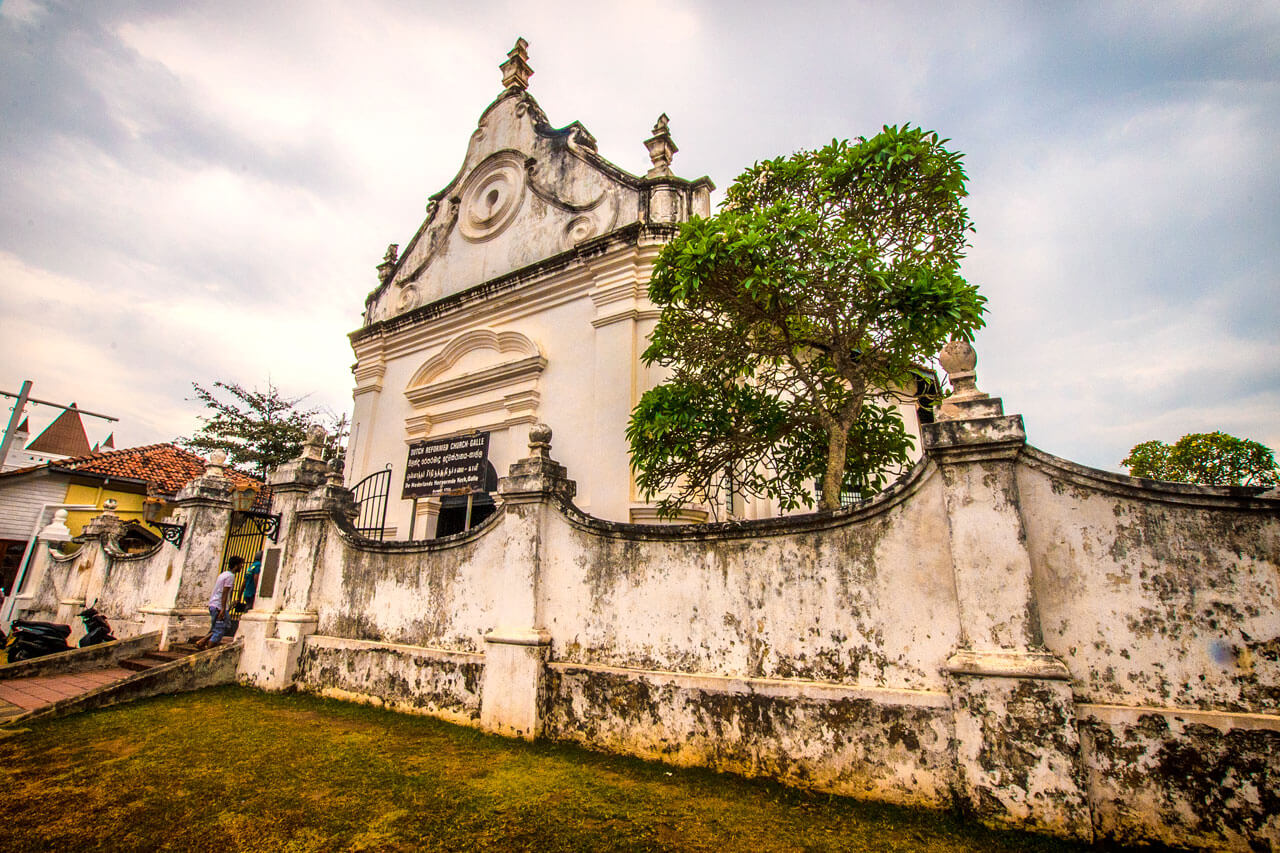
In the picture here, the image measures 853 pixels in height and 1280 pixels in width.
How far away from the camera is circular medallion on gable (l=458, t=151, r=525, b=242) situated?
36.6ft

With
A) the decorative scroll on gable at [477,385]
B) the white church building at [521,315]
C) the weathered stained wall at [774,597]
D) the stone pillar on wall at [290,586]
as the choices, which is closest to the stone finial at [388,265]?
the white church building at [521,315]

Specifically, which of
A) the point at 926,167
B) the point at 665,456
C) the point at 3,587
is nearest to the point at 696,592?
the point at 665,456

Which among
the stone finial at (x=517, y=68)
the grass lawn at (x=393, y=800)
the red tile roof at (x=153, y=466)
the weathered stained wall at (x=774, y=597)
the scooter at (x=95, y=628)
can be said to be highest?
the stone finial at (x=517, y=68)

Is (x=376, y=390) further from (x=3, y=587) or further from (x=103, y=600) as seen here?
(x=3, y=587)

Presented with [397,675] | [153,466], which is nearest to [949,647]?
[397,675]

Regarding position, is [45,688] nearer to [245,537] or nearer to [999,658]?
[245,537]

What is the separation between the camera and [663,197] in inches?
359

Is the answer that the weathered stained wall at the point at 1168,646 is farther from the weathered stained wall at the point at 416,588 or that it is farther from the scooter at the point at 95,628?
the scooter at the point at 95,628

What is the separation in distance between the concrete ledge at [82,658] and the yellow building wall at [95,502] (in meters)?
10.9

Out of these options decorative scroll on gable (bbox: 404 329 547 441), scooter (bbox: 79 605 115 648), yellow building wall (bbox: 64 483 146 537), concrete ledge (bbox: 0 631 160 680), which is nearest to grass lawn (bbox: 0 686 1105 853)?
concrete ledge (bbox: 0 631 160 680)

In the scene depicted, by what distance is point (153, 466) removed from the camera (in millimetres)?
17172

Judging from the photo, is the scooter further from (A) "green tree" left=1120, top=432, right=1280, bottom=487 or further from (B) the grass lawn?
(A) "green tree" left=1120, top=432, right=1280, bottom=487

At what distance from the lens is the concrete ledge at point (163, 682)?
18.4 ft

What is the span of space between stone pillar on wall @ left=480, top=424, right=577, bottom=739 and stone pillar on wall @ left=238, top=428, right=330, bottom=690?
2.99 meters
